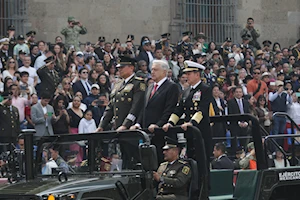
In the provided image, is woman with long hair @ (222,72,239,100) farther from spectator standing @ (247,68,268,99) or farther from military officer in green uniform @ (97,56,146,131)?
military officer in green uniform @ (97,56,146,131)

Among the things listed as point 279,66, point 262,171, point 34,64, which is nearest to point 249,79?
point 279,66

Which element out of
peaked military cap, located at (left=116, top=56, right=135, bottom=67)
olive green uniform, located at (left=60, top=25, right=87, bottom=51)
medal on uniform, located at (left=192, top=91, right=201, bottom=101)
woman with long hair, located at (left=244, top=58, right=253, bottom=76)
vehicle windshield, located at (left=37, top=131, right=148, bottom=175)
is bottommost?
vehicle windshield, located at (left=37, top=131, right=148, bottom=175)

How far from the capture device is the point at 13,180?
31.5ft

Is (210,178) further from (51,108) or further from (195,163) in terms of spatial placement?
(51,108)

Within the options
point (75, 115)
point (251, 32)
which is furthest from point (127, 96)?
Answer: point (251, 32)

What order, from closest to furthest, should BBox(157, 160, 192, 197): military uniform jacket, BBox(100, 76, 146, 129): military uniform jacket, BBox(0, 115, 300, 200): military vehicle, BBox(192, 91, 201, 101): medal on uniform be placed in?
BBox(0, 115, 300, 200): military vehicle < BBox(157, 160, 192, 197): military uniform jacket < BBox(192, 91, 201, 101): medal on uniform < BBox(100, 76, 146, 129): military uniform jacket

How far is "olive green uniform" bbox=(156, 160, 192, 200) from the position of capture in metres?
9.51

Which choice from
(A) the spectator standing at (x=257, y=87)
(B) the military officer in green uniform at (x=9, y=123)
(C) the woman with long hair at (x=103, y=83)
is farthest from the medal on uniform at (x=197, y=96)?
(A) the spectator standing at (x=257, y=87)

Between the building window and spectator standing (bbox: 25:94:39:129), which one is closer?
spectator standing (bbox: 25:94:39:129)

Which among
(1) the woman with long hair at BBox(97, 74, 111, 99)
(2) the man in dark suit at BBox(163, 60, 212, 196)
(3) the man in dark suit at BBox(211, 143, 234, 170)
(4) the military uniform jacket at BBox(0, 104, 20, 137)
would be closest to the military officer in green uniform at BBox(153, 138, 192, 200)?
(2) the man in dark suit at BBox(163, 60, 212, 196)

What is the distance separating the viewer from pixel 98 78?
779 inches

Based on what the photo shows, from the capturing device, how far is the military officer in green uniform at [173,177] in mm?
9500

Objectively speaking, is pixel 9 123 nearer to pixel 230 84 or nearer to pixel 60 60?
pixel 60 60

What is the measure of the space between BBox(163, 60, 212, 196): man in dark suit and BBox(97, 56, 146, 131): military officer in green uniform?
2.00 ft
